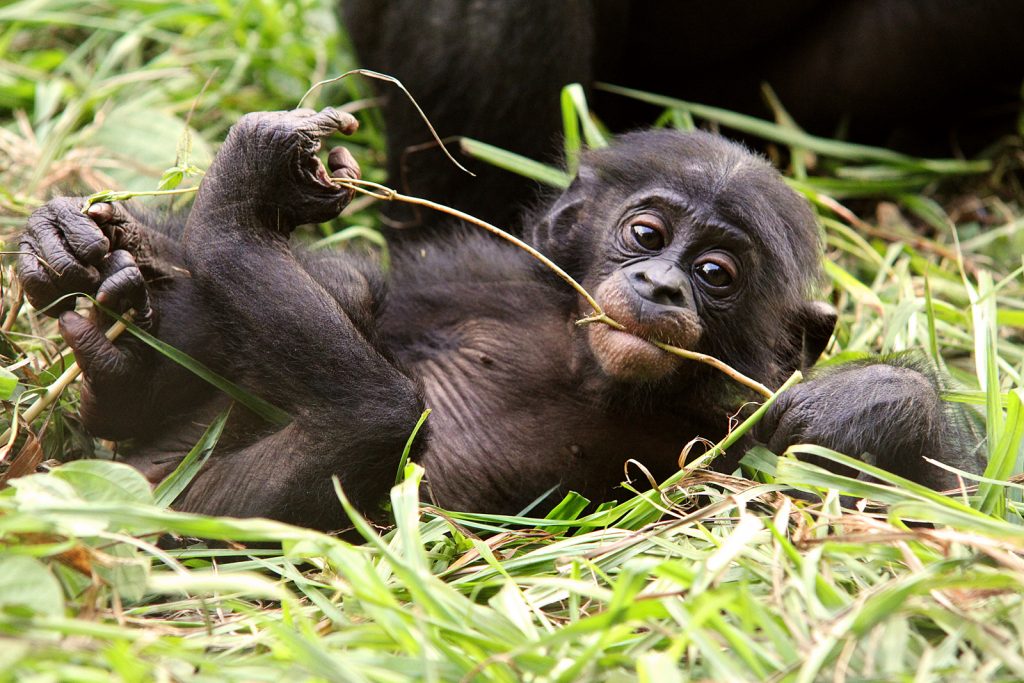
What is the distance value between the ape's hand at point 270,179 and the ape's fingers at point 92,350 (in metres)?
0.41

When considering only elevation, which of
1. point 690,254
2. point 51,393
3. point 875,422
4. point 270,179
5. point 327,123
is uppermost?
point 327,123

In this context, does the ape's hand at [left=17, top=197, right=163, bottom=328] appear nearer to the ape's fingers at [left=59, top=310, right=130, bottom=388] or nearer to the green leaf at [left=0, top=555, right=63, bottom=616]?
the ape's fingers at [left=59, top=310, right=130, bottom=388]

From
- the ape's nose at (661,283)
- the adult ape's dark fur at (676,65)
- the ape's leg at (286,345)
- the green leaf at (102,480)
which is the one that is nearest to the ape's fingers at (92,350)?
the ape's leg at (286,345)

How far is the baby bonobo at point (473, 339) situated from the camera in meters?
3.03

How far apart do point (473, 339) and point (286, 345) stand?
0.83m

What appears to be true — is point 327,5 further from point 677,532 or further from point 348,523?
point 677,532

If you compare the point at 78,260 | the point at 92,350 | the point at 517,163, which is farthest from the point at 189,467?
the point at 517,163

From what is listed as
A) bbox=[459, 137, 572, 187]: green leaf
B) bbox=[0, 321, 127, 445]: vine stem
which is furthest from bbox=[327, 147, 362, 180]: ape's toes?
bbox=[459, 137, 572, 187]: green leaf

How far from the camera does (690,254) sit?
3.34 m

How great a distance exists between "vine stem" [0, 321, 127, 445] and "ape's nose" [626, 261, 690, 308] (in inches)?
56.6

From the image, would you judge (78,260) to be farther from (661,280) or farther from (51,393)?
(661,280)

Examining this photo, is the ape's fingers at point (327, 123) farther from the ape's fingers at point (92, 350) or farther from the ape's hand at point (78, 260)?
the ape's fingers at point (92, 350)

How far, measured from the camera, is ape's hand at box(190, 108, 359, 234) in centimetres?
311

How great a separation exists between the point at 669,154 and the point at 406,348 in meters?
1.07
